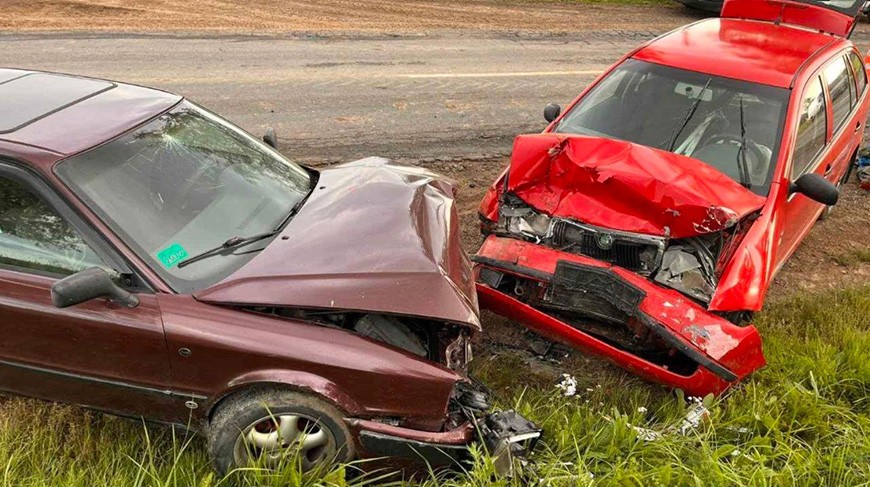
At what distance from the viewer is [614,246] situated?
162 inches

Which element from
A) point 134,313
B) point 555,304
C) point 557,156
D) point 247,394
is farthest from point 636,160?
point 134,313

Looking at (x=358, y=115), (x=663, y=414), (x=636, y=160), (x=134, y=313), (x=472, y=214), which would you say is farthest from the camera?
(x=358, y=115)

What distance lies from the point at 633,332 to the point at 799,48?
2.98 metres

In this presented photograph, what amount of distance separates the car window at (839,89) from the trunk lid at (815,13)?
387mm

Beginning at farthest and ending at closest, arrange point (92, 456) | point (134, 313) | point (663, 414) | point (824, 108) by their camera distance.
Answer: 1. point (824, 108)
2. point (663, 414)
3. point (92, 456)
4. point (134, 313)

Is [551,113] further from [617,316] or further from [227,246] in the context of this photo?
[227,246]

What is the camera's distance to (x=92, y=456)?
3303mm

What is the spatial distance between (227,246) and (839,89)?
4933 mm

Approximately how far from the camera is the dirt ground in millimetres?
11492

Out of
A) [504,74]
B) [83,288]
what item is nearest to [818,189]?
[83,288]

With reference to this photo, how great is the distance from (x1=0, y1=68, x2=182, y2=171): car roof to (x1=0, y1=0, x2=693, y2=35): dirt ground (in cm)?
807

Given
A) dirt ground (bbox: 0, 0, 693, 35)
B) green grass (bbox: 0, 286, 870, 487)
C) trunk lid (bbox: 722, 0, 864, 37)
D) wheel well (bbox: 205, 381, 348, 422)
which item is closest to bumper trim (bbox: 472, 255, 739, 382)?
green grass (bbox: 0, 286, 870, 487)

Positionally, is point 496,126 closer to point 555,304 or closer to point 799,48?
point 799,48

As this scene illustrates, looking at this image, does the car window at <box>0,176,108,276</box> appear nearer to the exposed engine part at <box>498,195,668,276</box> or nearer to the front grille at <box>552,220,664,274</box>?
the exposed engine part at <box>498,195,668,276</box>
